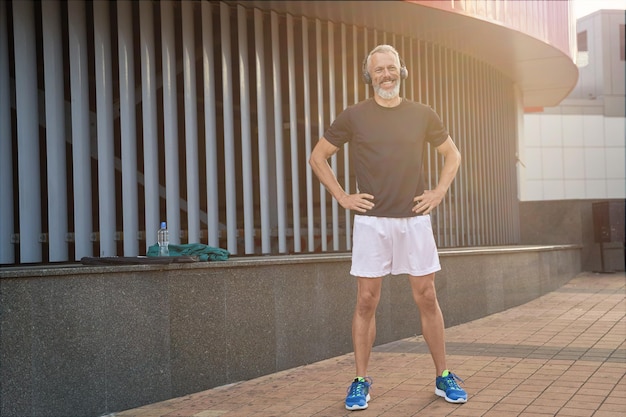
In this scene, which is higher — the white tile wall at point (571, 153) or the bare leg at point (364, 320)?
the white tile wall at point (571, 153)

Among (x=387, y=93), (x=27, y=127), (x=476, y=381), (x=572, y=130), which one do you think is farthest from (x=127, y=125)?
(x=572, y=130)

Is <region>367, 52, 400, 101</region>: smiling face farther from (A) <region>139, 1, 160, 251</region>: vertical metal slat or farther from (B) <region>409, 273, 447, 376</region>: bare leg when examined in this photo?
(A) <region>139, 1, 160, 251</region>: vertical metal slat

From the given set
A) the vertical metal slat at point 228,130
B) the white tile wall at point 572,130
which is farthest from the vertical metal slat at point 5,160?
the white tile wall at point 572,130

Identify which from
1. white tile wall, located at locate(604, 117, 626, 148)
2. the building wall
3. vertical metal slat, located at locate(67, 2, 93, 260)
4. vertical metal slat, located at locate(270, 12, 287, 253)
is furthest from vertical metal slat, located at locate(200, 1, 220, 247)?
white tile wall, located at locate(604, 117, 626, 148)

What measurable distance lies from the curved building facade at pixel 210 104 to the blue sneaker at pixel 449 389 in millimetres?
3447

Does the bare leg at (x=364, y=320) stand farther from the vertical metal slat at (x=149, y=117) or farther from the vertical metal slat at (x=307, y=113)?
the vertical metal slat at (x=307, y=113)

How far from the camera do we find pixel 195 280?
6051 mm

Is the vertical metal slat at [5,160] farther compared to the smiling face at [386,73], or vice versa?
the vertical metal slat at [5,160]

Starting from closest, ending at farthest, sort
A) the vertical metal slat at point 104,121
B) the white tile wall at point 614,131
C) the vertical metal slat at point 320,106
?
the vertical metal slat at point 104,121 → the vertical metal slat at point 320,106 → the white tile wall at point 614,131

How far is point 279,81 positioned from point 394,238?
14.0 ft

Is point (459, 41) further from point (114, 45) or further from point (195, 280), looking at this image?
point (195, 280)

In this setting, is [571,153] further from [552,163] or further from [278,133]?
[278,133]

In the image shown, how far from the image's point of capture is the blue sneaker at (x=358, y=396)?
514cm

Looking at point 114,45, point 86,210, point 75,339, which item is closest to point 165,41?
point 114,45
